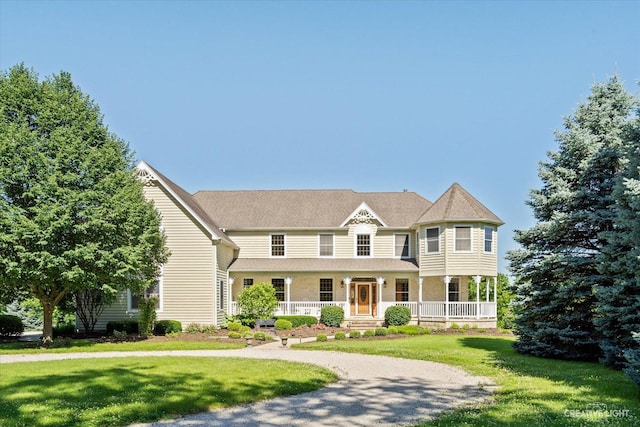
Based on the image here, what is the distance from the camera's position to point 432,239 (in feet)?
107

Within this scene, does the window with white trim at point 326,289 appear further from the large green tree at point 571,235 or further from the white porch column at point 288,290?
the large green tree at point 571,235

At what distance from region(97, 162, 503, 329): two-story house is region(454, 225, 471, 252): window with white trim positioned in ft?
0.18

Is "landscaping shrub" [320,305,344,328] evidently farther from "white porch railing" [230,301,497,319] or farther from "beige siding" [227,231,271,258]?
"beige siding" [227,231,271,258]

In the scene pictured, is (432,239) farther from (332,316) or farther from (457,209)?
(332,316)

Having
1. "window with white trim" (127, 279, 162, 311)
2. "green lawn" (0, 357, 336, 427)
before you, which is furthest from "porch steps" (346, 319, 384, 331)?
"green lawn" (0, 357, 336, 427)

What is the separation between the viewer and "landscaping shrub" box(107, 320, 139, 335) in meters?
28.3

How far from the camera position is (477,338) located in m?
26.1

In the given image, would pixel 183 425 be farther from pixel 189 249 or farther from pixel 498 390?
pixel 189 249

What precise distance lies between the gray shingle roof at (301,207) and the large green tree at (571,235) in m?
16.4

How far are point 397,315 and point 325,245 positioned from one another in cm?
618

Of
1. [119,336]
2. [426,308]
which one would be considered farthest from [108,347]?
[426,308]

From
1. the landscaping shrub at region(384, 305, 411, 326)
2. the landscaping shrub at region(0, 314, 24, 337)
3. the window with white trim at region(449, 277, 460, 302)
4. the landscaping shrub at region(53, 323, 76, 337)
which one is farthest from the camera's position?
the window with white trim at region(449, 277, 460, 302)

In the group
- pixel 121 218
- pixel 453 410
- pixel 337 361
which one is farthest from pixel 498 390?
pixel 121 218

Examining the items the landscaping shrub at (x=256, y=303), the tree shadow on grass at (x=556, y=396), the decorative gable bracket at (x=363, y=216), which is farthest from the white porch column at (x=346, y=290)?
the tree shadow on grass at (x=556, y=396)
